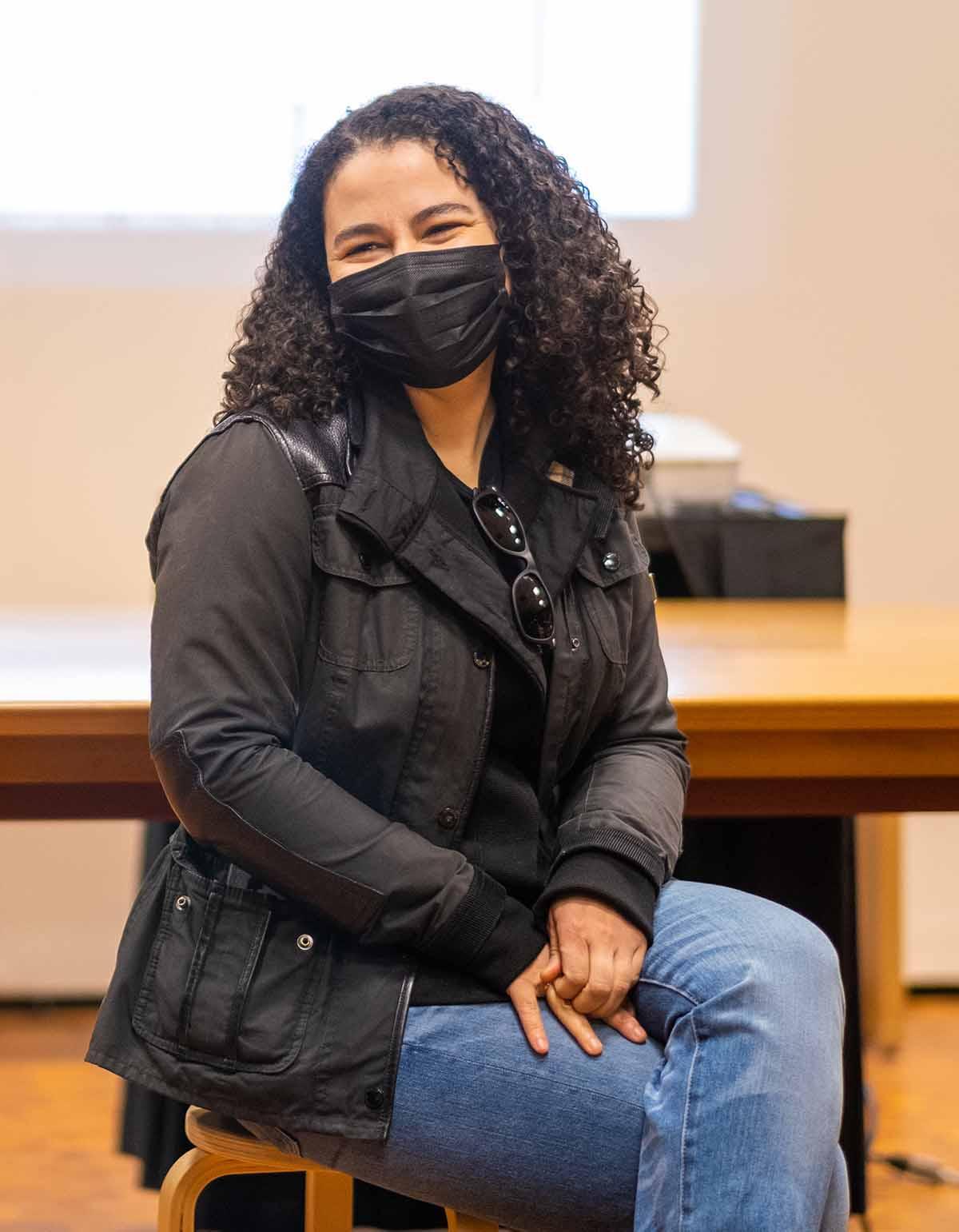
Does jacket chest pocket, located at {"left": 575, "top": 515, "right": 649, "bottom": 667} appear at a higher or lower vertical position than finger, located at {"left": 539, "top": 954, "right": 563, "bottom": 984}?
higher

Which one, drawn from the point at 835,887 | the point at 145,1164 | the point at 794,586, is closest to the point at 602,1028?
the point at 835,887

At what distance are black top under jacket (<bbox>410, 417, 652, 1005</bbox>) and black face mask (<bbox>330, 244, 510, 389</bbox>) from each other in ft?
0.31

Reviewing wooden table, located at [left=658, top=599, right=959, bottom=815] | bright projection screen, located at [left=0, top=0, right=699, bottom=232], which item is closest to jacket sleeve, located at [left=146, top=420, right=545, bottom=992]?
wooden table, located at [left=658, top=599, right=959, bottom=815]

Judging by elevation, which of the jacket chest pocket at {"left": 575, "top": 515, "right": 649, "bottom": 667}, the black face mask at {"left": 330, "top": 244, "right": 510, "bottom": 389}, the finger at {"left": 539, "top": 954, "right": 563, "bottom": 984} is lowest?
the finger at {"left": 539, "top": 954, "right": 563, "bottom": 984}

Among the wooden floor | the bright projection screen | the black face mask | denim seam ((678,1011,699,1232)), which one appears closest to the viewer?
denim seam ((678,1011,699,1232))

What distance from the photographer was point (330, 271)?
1292mm

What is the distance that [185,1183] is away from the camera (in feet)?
3.94

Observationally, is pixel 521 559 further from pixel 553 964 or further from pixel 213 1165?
pixel 213 1165

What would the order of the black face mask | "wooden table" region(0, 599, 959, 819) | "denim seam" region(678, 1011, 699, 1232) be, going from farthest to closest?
"wooden table" region(0, 599, 959, 819), the black face mask, "denim seam" region(678, 1011, 699, 1232)

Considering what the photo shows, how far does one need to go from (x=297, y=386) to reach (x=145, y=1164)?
44.3 inches

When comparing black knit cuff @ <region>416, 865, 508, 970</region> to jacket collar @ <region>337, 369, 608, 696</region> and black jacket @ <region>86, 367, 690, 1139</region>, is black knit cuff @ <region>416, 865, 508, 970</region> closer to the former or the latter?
black jacket @ <region>86, 367, 690, 1139</region>

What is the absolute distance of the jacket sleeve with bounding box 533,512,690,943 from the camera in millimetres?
1196

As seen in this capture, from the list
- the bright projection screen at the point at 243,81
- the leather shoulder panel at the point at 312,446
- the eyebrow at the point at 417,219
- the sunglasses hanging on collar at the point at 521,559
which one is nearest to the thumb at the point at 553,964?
the sunglasses hanging on collar at the point at 521,559

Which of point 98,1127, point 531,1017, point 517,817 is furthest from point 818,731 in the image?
point 98,1127
